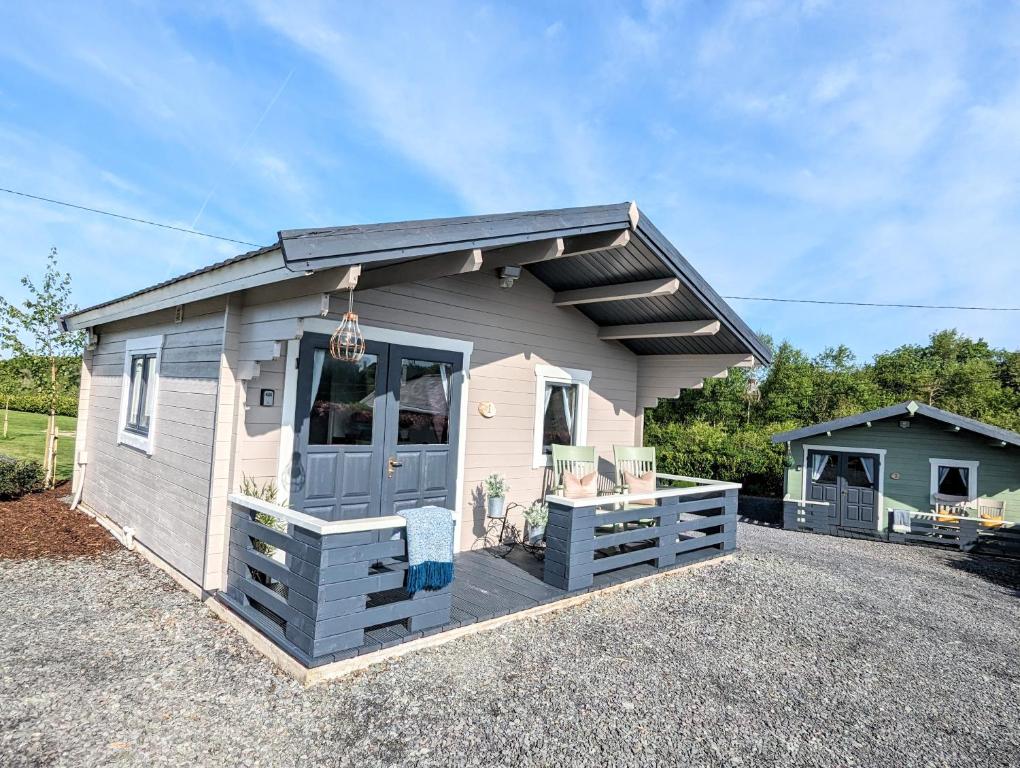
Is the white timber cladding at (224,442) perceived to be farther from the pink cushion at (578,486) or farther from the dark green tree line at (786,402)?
the dark green tree line at (786,402)

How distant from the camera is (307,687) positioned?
2900 millimetres

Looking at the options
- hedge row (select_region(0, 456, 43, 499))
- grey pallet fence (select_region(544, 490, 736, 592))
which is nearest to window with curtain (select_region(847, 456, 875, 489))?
grey pallet fence (select_region(544, 490, 736, 592))

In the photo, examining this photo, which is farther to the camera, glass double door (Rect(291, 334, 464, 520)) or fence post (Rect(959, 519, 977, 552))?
fence post (Rect(959, 519, 977, 552))

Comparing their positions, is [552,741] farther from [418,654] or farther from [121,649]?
[121,649]

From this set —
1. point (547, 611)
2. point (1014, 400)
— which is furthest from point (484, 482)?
point (1014, 400)

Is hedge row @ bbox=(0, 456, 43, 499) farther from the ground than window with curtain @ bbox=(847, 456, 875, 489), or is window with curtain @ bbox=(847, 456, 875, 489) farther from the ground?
window with curtain @ bbox=(847, 456, 875, 489)

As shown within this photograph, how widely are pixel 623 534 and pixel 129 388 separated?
5.28 metres

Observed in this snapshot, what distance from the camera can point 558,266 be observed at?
216 inches

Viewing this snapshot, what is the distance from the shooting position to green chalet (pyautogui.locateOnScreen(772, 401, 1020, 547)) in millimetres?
9133

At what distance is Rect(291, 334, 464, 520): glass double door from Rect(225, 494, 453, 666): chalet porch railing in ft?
2.44

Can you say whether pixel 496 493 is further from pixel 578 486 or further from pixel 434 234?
pixel 434 234

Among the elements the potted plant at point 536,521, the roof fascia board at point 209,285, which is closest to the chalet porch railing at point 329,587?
the roof fascia board at point 209,285

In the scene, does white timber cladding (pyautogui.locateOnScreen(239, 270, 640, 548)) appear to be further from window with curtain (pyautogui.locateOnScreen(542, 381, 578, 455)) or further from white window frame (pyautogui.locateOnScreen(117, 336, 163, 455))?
white window frame (pyautogui.locateOnScreen(117, 336, 163, 455))

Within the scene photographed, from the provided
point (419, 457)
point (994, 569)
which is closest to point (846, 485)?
point (994, 569)
